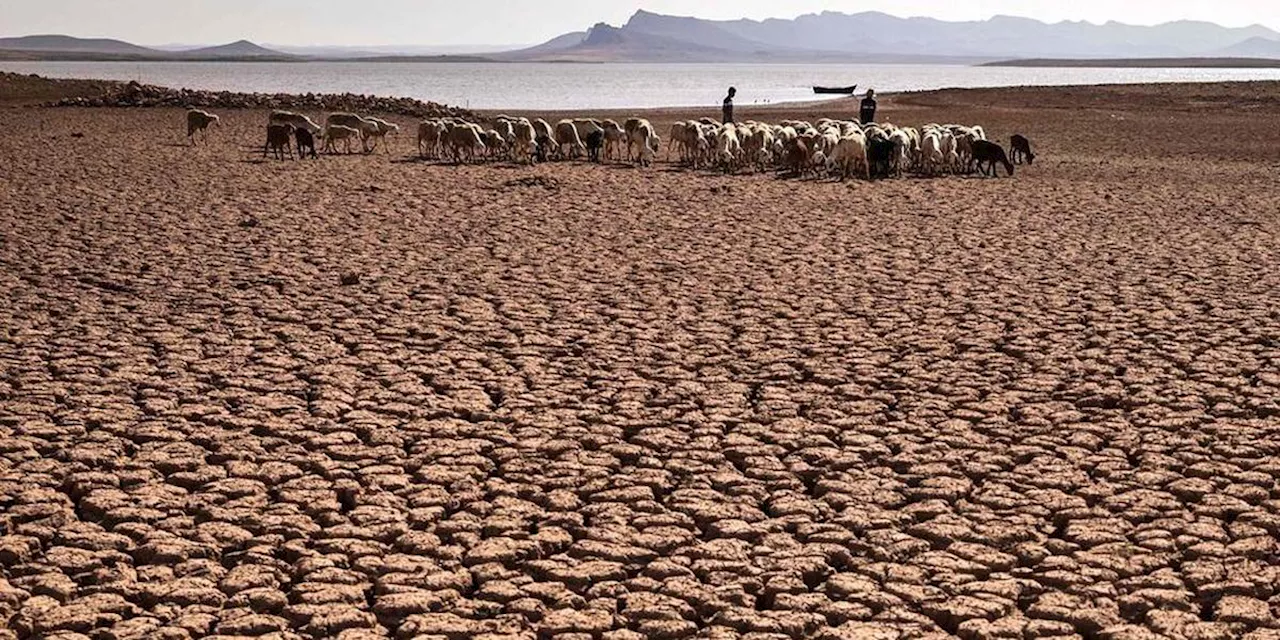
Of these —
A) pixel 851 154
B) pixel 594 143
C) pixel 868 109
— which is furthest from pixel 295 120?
pixel 851 154

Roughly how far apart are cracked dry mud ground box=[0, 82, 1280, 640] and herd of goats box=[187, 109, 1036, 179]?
6.43 meters

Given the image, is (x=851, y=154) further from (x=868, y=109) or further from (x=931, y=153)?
(x=868, y=109)

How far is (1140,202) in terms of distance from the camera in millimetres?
19453

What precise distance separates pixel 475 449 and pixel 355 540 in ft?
4.86

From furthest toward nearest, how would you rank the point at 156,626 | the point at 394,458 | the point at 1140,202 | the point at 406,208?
the point at 1140,202
the point at 406,208
the point at 394,458
the point at 156,626

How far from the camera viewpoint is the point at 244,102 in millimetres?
41750

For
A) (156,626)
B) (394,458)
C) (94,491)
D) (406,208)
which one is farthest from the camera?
(406,208)

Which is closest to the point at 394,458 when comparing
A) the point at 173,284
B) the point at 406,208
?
the point at 173,284

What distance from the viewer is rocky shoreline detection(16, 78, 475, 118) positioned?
130ft

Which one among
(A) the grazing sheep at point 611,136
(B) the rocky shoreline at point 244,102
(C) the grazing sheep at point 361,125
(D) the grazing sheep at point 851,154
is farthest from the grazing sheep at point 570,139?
(B) the rocky shoreline at point 244,102

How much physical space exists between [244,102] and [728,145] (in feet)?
74.1

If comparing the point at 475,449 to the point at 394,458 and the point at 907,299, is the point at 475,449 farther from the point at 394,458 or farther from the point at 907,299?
the point at 907,299

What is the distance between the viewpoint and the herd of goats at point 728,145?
76.1 feet

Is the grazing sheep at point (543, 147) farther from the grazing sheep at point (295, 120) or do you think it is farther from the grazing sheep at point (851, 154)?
the grazing sheep at point (851, 154)
